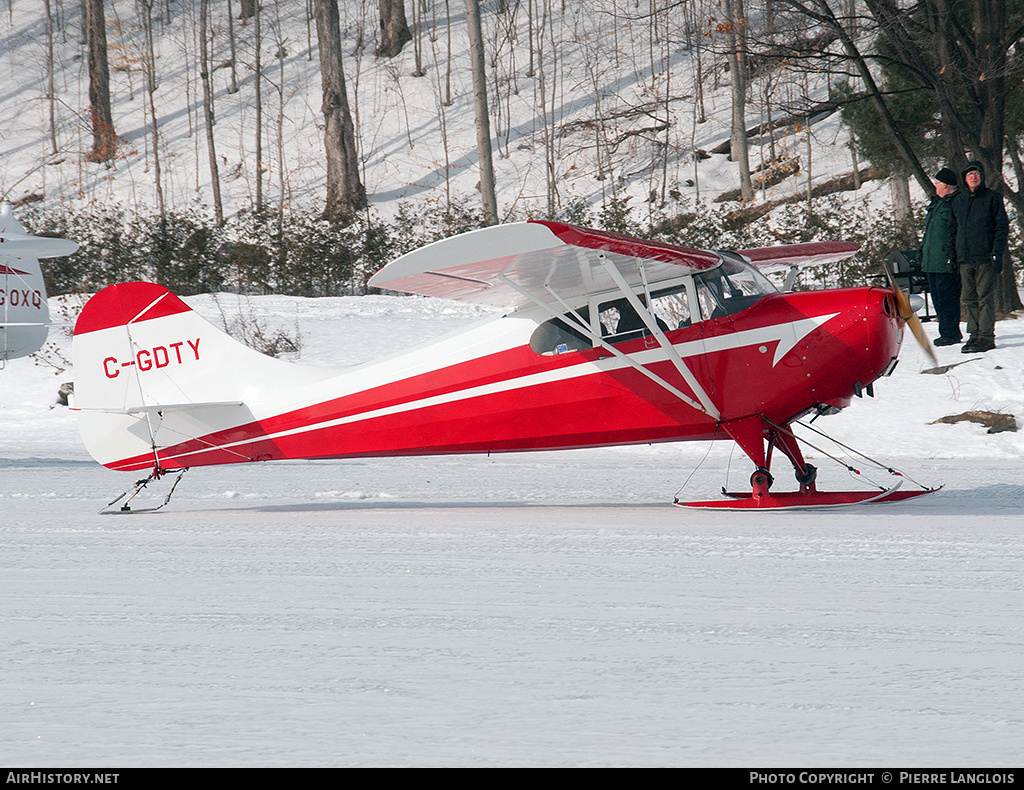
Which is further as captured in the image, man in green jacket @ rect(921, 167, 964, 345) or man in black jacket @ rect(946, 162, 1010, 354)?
man in green jacket @ rect(921, 167, 964, 345)

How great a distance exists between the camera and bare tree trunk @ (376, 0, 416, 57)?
37.6 m

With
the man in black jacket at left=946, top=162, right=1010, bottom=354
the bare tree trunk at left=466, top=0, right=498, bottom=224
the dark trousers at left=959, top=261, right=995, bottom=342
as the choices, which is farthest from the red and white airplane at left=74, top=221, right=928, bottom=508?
the bare tree trunk at left=466, top=0, right=498, bottom=224

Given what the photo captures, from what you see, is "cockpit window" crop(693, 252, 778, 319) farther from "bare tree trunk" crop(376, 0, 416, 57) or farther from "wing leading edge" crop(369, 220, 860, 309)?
"bare tree trunk" crop(376, 0, 416, 57)

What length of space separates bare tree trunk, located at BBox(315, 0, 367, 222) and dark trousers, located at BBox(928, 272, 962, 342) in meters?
13.7

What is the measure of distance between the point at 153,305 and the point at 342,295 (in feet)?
36.5

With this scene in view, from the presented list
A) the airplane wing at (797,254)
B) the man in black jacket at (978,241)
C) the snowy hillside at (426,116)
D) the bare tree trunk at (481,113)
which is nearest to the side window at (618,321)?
the airplane wing at (797,254)

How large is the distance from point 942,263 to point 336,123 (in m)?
16.8

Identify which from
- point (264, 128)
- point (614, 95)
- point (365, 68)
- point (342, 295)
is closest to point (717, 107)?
point (614, 95)

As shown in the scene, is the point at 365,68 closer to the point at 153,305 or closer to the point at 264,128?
the point at 264,128

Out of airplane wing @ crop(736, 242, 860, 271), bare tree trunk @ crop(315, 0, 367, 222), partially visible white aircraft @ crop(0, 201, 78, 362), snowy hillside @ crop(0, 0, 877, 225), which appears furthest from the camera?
snowy hillside @ crop(0, 0, 877, 225)

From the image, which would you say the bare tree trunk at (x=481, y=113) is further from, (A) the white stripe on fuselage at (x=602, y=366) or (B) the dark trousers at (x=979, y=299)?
(A) the white stripe on fuselage at (x=602, y=366)

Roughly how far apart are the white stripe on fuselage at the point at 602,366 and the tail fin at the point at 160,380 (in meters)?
0.18

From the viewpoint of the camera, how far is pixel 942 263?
32.5 ft

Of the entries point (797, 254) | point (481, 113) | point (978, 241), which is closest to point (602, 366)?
point (797, 254)
